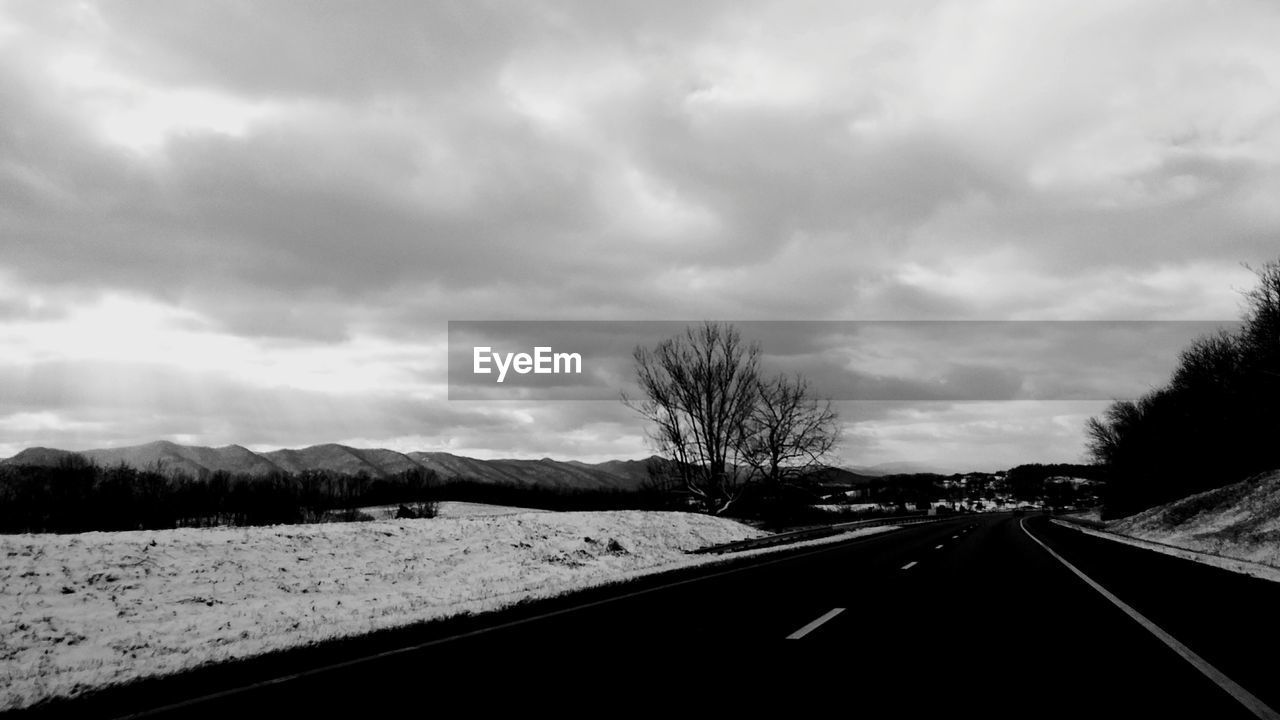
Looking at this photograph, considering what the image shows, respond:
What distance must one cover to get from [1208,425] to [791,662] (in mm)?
61955

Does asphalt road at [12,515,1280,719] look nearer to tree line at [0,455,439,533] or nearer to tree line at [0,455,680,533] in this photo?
tree line at [0,455,439,533]

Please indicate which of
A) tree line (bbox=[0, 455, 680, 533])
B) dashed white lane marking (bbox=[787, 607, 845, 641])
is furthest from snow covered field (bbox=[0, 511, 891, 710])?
tree line (bbox=[0, 455, 680, 533])

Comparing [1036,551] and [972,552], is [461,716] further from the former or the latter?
[1036,551]

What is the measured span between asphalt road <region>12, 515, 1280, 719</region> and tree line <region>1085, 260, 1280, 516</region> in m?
35.0

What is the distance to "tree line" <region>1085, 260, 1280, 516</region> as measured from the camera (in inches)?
1522

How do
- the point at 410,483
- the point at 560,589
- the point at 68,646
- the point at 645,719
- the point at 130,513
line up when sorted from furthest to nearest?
the point at 410,483 < the point at 130,513 < the point at 560,589 < the point at 68,646 < the point at 645,719

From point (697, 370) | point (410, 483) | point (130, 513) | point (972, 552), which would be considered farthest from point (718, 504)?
point (410, 483)

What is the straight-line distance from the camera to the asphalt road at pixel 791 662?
5.06 m

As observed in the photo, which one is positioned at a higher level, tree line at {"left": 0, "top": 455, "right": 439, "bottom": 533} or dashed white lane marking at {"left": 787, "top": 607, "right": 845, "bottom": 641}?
tree line at {"left": 0, "top": 455, "right": 439, "bottom": 533}

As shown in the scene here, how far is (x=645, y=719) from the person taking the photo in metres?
4.61

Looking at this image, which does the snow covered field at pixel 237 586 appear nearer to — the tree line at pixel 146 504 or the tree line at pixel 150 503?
the tree line at pixel 146 504

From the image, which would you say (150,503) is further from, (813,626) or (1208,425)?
(1208,425)

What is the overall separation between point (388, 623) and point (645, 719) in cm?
591

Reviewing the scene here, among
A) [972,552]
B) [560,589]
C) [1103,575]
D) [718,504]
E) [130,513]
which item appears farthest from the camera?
[718,504]
